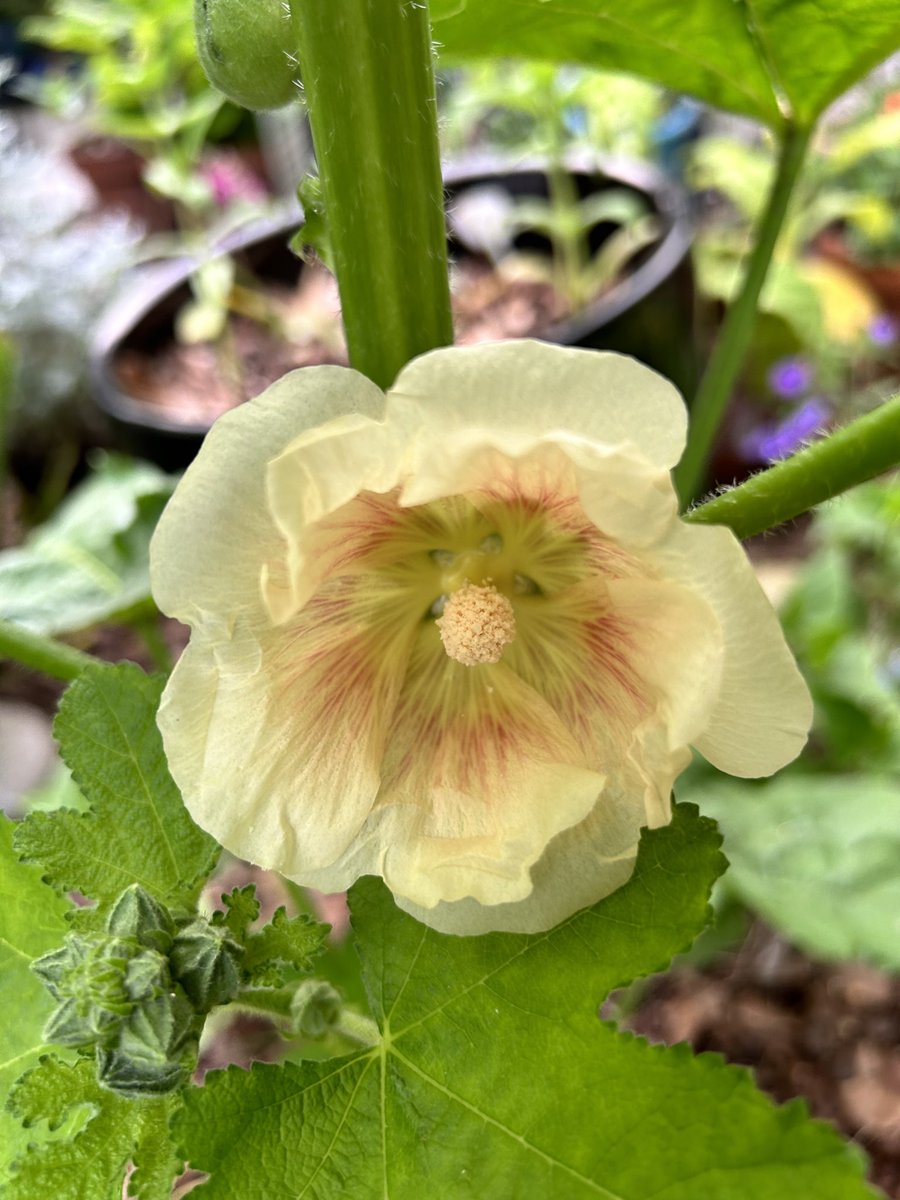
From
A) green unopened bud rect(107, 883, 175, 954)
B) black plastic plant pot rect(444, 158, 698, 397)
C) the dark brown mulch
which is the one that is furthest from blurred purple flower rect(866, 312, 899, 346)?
green unopened bud rect(107, 883, 175, 954)

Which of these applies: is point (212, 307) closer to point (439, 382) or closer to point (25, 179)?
point (25, 179)

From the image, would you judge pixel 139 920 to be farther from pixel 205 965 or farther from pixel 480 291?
pixel 480 291

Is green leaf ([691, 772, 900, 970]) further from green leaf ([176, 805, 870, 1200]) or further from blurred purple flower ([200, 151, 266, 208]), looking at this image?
blurred purple flower ([200, 151, 266, 208])

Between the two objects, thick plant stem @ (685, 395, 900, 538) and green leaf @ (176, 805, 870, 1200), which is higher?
thick plant stem @ (685, 395, 900, 538)

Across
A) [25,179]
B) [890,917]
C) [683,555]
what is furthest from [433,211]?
[25,179]

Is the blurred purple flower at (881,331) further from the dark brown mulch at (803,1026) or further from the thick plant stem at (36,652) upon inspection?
the thick plant stem at (36,652)

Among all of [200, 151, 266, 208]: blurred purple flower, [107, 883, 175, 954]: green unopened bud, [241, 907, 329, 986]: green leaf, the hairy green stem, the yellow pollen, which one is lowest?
[200, 151, 266, 208]: blurred purple flower

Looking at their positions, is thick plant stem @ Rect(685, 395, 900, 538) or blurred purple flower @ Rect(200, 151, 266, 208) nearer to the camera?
thick plant stem @ Rect(685, 395, 900, 538)

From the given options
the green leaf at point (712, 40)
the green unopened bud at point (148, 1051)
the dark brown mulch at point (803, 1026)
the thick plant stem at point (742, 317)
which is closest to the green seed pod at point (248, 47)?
the green leaf at point (712, 40)
